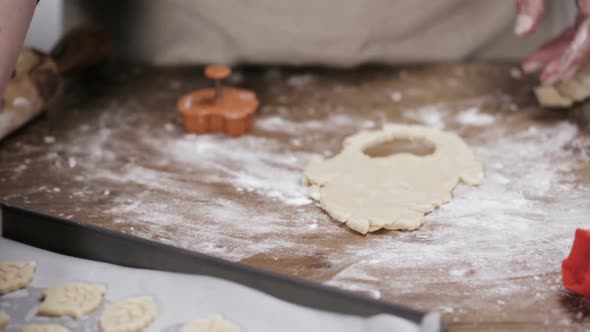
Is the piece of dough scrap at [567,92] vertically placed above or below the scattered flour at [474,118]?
above

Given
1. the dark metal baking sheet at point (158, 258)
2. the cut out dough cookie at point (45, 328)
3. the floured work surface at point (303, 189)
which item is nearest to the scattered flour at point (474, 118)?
the floured work surface at point (303, 189)

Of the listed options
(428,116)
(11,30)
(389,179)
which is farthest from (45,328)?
(428,116)

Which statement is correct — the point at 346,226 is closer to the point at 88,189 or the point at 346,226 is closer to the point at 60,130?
the point at 88,189

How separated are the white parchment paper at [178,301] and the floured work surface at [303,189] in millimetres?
103

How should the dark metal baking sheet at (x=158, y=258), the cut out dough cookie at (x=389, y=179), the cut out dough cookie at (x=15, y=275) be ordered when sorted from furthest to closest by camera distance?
the cut out dough cookie at (x=389, y=179) → the cut out dough cookie at (x=15, y=275) → the dark metal baking sheet at (x=158, y=258)

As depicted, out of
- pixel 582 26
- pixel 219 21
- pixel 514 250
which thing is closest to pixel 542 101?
pixel 582 26

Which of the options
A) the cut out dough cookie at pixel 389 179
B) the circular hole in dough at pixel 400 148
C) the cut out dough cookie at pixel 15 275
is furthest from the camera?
the circular hole in dough at pixel 400 148

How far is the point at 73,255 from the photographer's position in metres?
0.98

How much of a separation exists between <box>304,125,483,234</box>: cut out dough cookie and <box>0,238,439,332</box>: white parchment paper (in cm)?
24

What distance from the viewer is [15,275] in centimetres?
94

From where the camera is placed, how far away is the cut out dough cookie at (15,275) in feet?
3.04

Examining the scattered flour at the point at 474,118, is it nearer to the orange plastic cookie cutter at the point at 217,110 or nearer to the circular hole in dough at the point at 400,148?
the circular hole in dough at the point at 400,148

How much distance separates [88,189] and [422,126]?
0.70m

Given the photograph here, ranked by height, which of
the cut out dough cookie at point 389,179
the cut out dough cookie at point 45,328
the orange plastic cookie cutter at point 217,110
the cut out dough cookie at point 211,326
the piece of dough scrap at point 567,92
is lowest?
the cut out dough cookie at point 45,328
